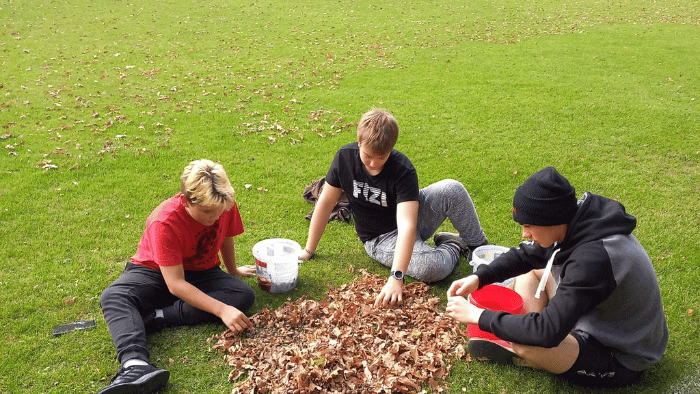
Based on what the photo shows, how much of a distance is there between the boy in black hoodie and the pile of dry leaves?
56 centimetres

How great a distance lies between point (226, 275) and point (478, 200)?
3.42 meters

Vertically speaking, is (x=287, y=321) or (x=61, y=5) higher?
(x=61, y=5)

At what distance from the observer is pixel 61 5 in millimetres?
20109

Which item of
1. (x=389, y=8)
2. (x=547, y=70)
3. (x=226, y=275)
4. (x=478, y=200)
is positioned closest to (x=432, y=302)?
(x=226, y=275)

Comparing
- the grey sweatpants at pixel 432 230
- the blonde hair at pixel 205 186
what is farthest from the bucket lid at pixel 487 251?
the blonde hair at pixel 205 186

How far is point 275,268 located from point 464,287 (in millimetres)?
1712

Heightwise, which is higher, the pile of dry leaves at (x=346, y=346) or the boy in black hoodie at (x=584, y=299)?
the boy in black hoodie at (x=584, y=299)

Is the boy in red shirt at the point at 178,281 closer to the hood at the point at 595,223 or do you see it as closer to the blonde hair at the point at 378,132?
the blonde hair at the point at 378,132

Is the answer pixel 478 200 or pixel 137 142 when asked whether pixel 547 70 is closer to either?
pixel 478 200

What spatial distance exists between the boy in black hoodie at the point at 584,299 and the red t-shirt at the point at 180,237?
204 centimetres

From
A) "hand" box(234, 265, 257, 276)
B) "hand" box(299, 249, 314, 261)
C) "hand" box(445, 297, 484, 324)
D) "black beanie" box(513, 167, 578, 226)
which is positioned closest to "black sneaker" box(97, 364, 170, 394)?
"hand" box(234, 265, 257, 276)

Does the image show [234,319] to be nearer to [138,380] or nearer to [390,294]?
[138,380]

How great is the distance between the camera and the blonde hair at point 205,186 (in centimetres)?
360

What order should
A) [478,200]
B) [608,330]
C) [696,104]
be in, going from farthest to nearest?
[696,104]
[478,200]
[608,330]
